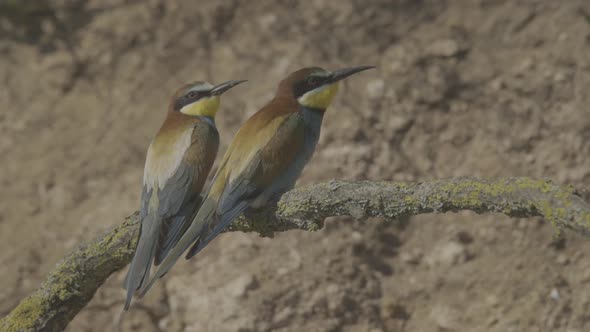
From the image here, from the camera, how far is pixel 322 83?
2.97 meters

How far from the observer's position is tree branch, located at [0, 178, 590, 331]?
1.60 meters

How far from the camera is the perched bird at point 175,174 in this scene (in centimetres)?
237

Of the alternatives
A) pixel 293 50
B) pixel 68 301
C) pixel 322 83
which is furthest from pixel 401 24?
pixel 68 301

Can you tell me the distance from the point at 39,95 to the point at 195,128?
1.97 meters

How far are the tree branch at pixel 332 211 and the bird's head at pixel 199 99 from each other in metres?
0.59

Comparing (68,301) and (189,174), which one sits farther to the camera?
(189,174)

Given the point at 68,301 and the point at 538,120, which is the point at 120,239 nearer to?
the point at 68,301

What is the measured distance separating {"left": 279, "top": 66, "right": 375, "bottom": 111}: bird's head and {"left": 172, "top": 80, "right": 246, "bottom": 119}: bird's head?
0.24 metres

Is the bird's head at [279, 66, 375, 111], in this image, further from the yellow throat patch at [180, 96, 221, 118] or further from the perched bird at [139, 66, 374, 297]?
the yellow throat patch at [180, 96, 221, 118]

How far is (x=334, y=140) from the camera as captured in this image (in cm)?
393

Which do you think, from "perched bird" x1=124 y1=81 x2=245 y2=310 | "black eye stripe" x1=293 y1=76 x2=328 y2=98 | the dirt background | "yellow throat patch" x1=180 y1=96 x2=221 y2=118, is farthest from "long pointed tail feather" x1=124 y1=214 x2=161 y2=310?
the dirt background

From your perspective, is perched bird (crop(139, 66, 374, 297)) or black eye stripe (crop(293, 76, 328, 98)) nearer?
perched bird (crop(139, 66, 374, 297))

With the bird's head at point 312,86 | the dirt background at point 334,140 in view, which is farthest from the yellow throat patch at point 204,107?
the dirt background at point 334,140

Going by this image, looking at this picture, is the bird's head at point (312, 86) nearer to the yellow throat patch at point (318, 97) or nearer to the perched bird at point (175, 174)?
the yellow throat patch at point (318, 97)
